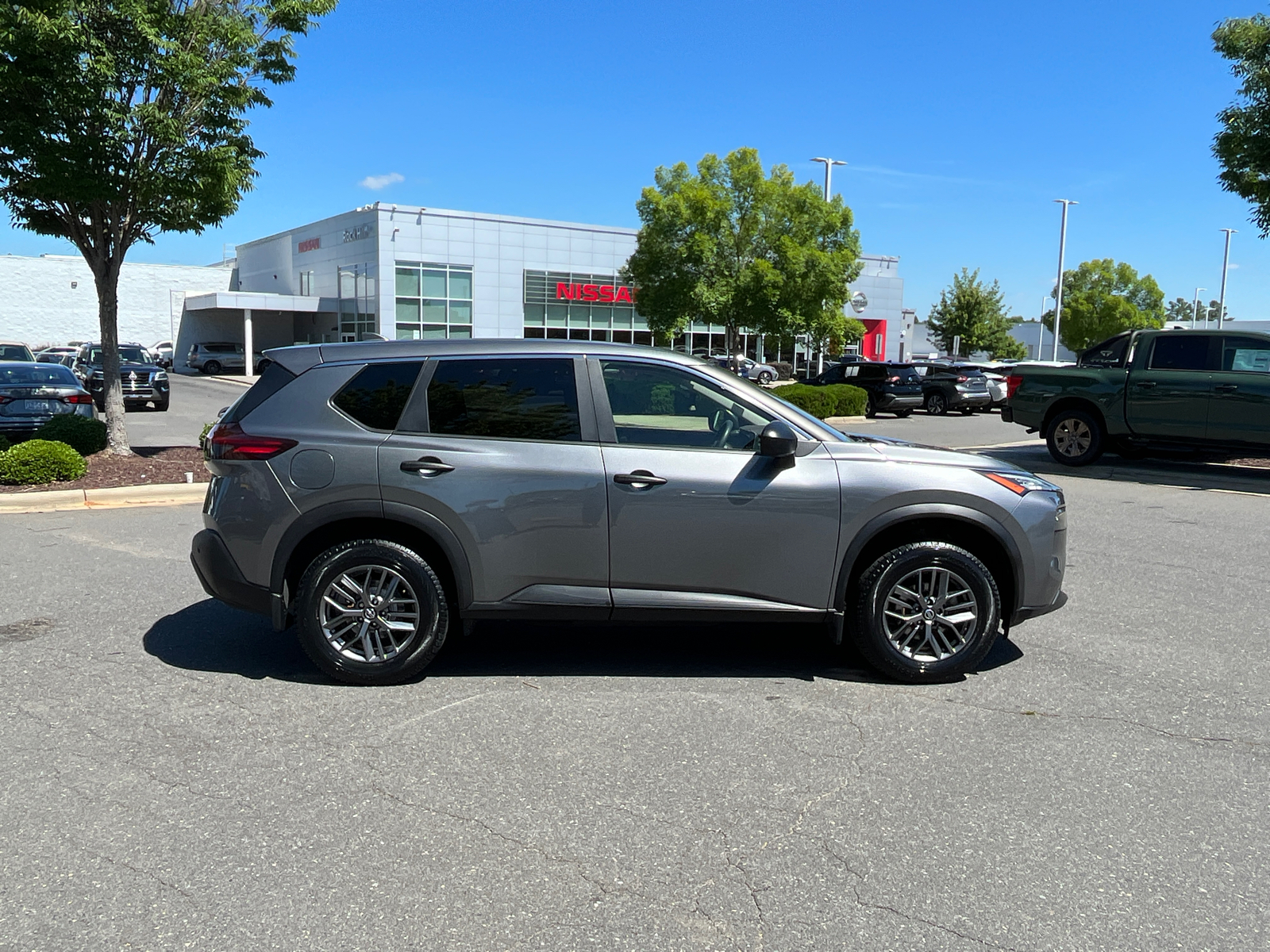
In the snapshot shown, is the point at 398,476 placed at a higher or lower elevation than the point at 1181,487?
higher

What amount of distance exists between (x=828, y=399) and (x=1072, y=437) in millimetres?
10088

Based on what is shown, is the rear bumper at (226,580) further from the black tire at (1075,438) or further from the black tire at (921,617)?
the black tire at (1075,438)

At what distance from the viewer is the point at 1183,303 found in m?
151

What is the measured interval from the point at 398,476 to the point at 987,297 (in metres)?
70.6

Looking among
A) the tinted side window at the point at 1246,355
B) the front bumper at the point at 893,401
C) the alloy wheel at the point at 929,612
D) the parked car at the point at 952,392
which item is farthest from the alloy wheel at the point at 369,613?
the parked car at the point at 952,392

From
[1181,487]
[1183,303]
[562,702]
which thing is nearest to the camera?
[562,702]

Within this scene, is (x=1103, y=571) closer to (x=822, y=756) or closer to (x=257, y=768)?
(x=822, y=756)

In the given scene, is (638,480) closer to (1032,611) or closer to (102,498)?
(1032,611)

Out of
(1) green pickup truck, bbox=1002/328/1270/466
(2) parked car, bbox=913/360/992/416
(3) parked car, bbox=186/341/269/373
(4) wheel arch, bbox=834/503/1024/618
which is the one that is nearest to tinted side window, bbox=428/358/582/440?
(4) wheel arch, bbox=834/503/1024/618

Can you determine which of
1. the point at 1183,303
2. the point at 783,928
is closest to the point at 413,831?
the point at 783,928

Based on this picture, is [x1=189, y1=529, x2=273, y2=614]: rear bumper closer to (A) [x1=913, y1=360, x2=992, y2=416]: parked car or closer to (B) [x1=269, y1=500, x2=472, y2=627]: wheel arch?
(B) [x1=269, y1=500, x2=472, y2=627]: wheel arch

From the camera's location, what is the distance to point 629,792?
13.1 feet

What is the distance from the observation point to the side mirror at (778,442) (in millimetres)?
4965

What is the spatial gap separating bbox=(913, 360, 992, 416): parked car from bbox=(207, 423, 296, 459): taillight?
85.3ft
